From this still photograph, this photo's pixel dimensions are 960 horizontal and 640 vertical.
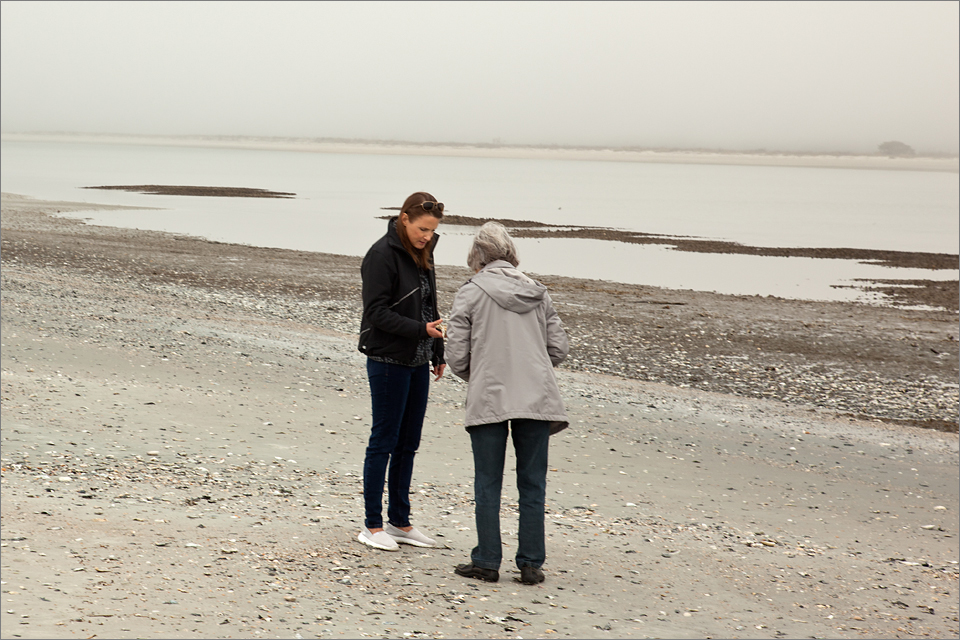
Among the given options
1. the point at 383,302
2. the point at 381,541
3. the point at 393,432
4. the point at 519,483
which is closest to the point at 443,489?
the point at 381,541

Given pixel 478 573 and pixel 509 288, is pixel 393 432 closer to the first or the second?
pixel 478 573

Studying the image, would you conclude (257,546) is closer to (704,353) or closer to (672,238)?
(704,353)

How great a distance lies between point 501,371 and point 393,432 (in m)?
0.84

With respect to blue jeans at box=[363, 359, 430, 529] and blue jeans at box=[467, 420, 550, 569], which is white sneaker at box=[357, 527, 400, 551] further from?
blue jeans at box=[467, 420, 550, 569]

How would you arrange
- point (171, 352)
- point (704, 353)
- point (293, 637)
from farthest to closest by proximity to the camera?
1. point (704, 353)
2. point (171, 352)
3. point (293, 637)

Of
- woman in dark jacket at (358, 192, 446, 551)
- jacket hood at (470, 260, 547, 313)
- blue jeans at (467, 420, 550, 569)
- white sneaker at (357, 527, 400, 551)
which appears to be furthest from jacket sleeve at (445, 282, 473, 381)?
white sneaker at (357, 527, 400, 551)

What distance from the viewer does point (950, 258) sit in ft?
128

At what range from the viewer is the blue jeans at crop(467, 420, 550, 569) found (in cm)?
486

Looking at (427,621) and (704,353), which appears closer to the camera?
(427,621)

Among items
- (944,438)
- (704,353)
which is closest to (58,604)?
(944,438)

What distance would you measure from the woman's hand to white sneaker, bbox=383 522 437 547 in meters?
1.35

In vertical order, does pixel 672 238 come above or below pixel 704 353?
above

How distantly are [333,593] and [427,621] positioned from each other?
1.87 ft

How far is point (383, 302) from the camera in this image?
16.5 feet
